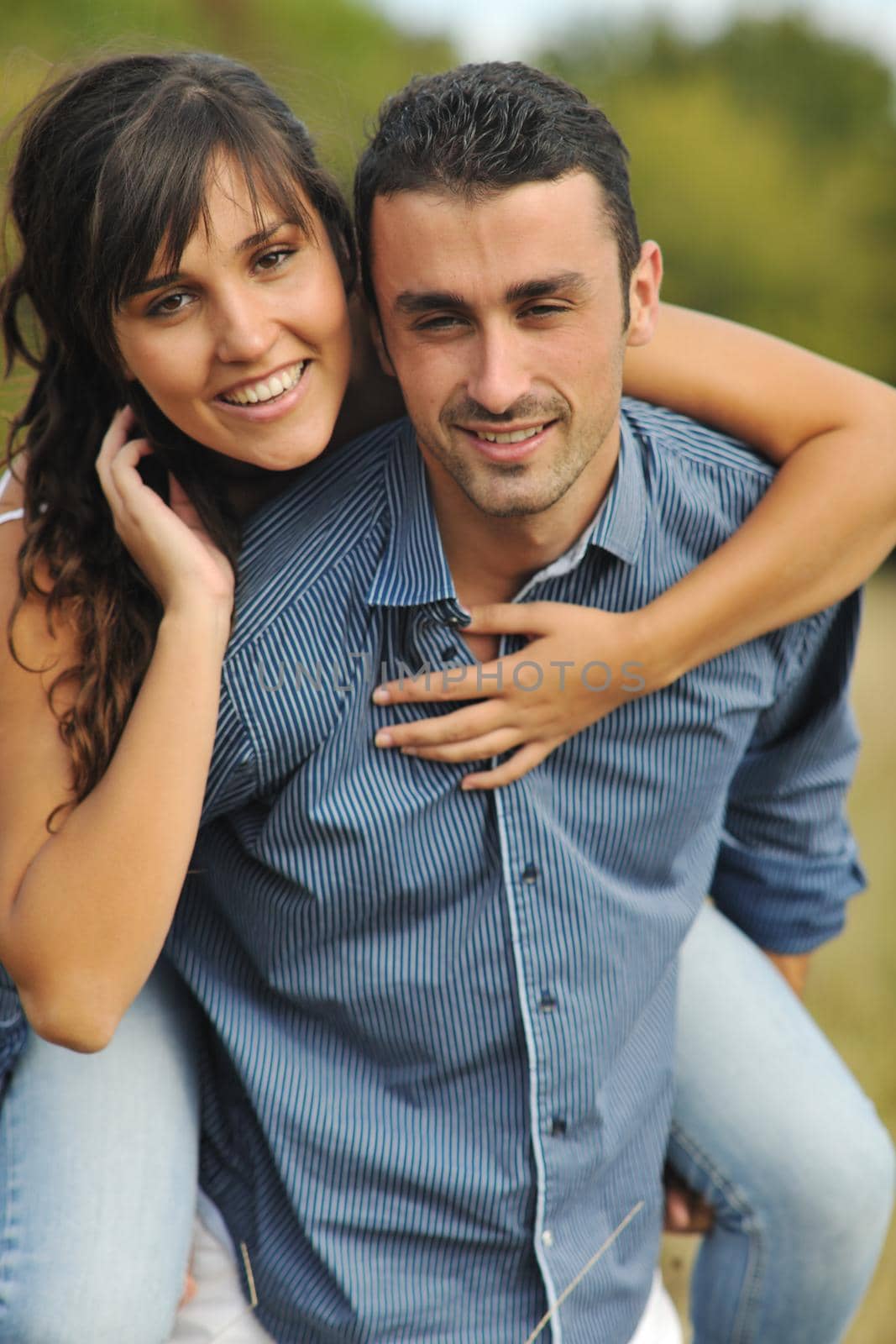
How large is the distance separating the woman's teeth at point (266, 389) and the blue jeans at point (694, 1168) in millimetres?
1059

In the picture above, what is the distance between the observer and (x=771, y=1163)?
2.62 metres

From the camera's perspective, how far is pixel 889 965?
4.48 meters

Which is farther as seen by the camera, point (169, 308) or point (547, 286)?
point (169, 308)

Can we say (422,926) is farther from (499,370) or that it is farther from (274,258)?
(274,258)

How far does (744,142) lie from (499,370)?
14.9 metres

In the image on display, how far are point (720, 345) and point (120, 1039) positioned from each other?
63.5 inches

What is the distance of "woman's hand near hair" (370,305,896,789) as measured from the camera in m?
2.20

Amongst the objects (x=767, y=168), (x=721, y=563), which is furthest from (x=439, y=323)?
(x=767, y=168)

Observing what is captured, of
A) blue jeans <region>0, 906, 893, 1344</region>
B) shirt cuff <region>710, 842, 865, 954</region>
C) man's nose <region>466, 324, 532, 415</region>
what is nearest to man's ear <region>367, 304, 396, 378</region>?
man's nose <region>466, 324, 532, 415</region>

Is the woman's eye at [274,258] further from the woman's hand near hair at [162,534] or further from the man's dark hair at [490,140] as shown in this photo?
the woman's hand near hair at [162,534]

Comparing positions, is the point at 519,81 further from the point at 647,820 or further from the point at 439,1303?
the point at 439,1303

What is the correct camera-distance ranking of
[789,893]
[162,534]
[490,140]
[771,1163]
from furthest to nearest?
[789,893] → [771,1163] → [162,534] → [490,140]

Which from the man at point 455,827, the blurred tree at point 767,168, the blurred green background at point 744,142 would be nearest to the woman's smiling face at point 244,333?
the man at point 455,827

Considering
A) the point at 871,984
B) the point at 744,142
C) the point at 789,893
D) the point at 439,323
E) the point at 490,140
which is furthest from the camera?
the point at 744,142
